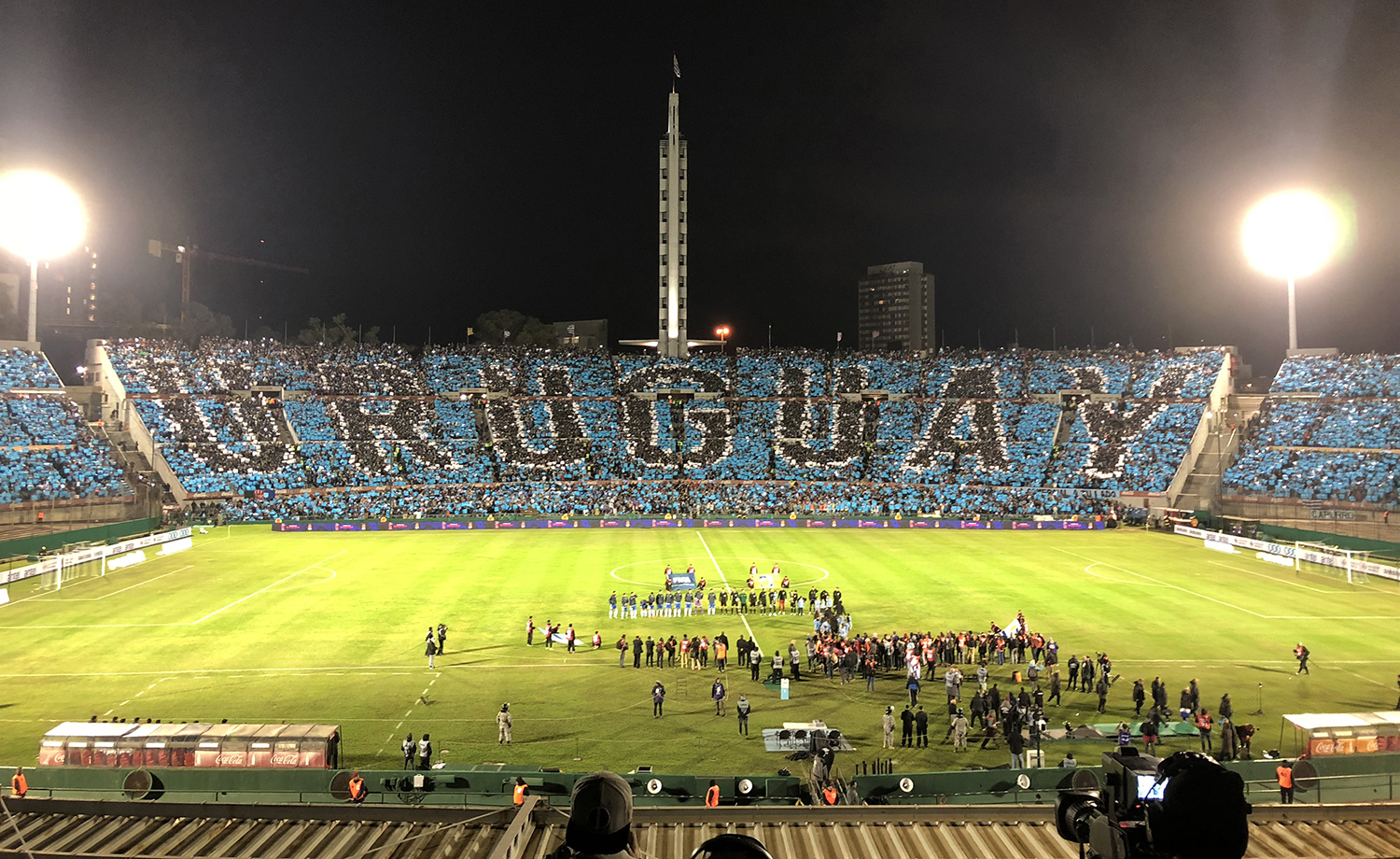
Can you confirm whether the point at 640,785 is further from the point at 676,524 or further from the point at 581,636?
the point at 676,524

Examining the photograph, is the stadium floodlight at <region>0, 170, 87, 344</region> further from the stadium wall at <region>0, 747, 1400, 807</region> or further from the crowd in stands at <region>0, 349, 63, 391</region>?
the stadium wall at <region>0, 747, 1400, 807</region>

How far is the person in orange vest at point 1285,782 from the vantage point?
14.4 meters

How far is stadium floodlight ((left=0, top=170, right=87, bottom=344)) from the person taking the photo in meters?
66.0

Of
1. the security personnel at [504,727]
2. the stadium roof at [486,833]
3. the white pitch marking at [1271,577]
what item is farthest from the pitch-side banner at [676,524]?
the stadium roof at [486,833]

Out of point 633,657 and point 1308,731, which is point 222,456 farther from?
point 1308,731

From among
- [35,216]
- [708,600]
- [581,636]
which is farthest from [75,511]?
[708,600]

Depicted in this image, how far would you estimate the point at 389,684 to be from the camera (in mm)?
25281

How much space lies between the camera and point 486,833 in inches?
345

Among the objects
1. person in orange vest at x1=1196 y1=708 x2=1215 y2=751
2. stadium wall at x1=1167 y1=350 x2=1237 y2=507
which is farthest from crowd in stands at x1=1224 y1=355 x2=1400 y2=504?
person in orange vest at x1=1196 y1=708 x2=1215 y2=751

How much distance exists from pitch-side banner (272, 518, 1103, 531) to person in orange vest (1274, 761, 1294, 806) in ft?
159

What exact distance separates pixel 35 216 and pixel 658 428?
174 ft

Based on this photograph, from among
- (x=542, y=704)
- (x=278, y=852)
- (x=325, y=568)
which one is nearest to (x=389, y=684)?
(x=542, y=704)

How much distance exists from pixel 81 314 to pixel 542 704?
5871 inches

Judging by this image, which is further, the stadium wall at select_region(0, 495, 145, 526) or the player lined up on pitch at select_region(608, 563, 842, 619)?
the stadium wall at select_region(0, 495, 145, 526)
